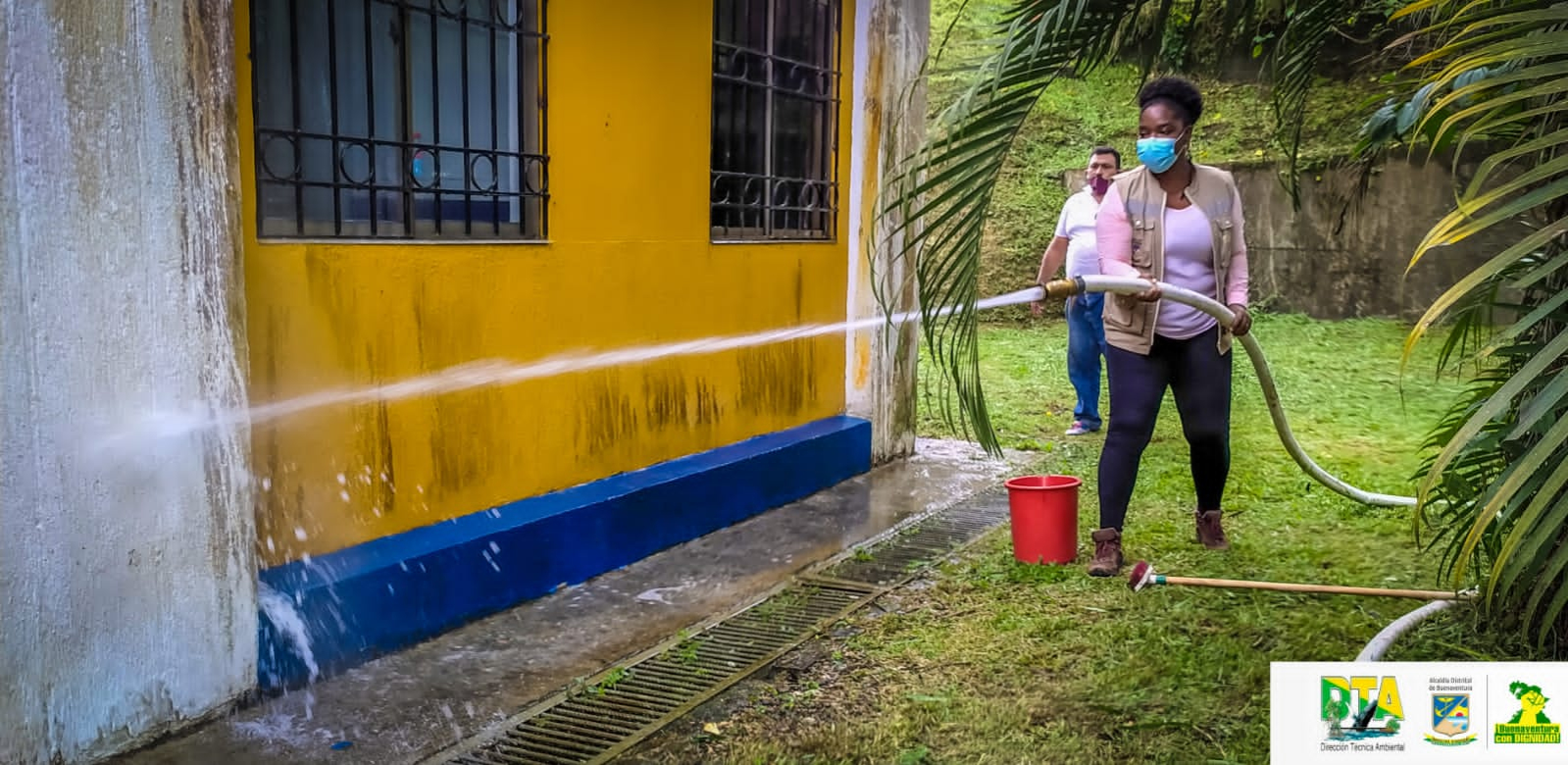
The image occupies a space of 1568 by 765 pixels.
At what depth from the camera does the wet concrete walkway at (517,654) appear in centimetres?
318

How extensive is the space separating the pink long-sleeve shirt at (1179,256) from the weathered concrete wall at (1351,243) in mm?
7334

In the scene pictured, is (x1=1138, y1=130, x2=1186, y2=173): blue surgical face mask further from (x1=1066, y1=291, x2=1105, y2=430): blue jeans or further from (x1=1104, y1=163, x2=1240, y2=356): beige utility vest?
(x1=1066, y1=291, x2=1105, y2=430): blue jeans

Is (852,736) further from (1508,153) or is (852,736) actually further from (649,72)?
(649,72)

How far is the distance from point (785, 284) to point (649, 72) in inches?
58.6

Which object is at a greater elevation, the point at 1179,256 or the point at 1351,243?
the point at 1351,243

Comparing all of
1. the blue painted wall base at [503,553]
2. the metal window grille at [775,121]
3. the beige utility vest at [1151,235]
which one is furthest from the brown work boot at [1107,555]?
the metal window grille at [775,121]

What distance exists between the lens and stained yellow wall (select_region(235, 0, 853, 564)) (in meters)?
3.65

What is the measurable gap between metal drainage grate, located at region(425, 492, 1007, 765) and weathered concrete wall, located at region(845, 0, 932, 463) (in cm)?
159

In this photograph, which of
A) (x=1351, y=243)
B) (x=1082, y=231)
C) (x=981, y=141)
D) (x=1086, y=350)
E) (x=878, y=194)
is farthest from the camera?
(x=1351, y=243)

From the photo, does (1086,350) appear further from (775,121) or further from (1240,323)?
(1240,323)

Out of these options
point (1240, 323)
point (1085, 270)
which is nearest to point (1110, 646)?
point (1240, 323)

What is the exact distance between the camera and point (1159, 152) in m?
4.32

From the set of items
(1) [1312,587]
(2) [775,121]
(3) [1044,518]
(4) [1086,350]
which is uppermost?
(2) [775,121]

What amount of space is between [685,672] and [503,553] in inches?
33.6
